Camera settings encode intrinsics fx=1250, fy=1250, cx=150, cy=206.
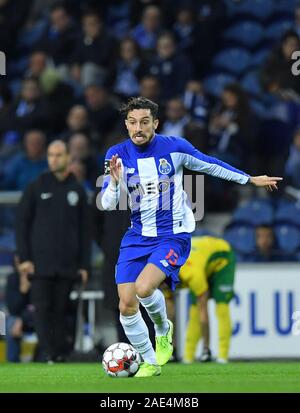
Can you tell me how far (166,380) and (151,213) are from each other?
1329 mm

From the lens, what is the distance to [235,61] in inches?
693

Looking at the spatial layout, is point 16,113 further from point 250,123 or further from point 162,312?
point 162,312

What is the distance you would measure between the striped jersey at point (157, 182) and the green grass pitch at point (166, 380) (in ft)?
3.82

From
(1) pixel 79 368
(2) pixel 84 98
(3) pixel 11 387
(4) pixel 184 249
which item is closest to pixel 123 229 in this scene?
(1) pixel 79 368

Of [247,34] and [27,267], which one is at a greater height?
[247,34]

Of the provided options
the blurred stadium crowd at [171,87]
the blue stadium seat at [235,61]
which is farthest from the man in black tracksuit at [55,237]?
the blue stadium seat at [235,61]

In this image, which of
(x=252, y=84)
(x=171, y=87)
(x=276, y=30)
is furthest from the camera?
(x=276, y=30)

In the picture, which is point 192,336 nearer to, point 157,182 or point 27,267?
point 27,267

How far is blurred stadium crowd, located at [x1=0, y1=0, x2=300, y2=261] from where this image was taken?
611 inches

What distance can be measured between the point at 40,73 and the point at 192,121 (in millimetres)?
2788

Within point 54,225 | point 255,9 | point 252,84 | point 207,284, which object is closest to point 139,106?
point 54,225

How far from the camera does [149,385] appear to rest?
844 cm

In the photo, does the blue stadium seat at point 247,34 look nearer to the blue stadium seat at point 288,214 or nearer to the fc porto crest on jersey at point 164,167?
the blue stadium seat at point 288,214

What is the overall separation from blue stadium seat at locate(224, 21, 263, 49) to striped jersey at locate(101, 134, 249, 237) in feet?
27.6
